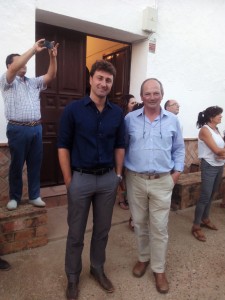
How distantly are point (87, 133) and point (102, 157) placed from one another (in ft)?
0.77

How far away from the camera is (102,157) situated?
2107 millimetres

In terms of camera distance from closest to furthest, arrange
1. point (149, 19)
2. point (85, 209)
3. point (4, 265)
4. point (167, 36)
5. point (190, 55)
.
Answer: point (85, 209), point (4, 265), point (149, 19), point (167, 36), point (190, 55)

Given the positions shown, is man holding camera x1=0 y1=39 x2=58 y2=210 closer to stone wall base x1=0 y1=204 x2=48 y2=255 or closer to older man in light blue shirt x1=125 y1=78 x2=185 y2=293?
stone wall base x1=0 y1=204 x2=48 y2=255

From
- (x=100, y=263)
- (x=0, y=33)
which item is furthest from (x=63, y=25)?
(x=100, y=263)

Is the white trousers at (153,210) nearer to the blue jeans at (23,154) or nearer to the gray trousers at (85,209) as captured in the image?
the gray trousers at (85,209)

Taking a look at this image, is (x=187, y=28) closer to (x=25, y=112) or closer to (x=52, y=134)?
(x=52, y=134)

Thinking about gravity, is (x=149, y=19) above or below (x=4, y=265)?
above

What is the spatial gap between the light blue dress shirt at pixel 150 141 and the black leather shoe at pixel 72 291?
114cm

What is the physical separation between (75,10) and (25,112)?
1.91 metres

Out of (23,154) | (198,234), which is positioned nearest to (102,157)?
(23,154)

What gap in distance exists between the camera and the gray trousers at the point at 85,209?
2100mm

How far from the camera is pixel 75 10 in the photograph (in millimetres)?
3740

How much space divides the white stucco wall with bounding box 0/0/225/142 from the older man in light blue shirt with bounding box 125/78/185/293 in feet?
6.46

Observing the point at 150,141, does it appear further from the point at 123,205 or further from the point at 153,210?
the point at 123,205
